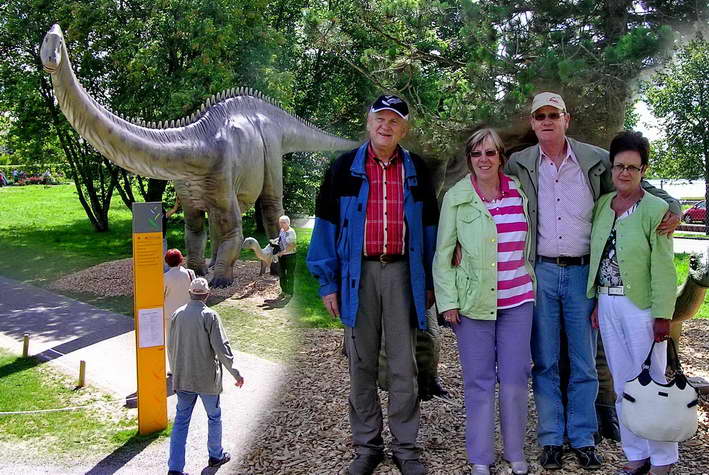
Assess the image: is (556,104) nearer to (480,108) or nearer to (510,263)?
(510,263)

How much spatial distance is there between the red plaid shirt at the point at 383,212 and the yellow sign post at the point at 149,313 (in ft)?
6.16

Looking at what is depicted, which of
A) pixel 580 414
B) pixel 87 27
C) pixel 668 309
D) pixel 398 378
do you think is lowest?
pixel 580 414

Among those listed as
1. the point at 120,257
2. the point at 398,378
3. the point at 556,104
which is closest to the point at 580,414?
the point at 398,378

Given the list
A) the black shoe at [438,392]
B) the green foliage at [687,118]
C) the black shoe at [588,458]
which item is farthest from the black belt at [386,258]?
the green foliage at [687,118]

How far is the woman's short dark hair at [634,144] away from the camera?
3.40 m

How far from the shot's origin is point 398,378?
3578 mm

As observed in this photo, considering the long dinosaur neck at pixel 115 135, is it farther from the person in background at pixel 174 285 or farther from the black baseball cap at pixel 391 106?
the black baseball cap at pixel 391 106

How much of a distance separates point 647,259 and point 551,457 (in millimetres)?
1261

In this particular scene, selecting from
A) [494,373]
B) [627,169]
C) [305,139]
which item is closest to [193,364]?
[494,373]

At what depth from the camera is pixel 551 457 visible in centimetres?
366

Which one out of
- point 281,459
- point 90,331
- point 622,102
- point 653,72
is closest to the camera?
point 281,459

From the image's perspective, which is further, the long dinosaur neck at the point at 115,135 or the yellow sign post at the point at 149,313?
the long dinosaur neck at the point at 115,135

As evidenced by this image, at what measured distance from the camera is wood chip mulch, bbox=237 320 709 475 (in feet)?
12.6

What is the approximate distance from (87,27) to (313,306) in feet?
28.4
